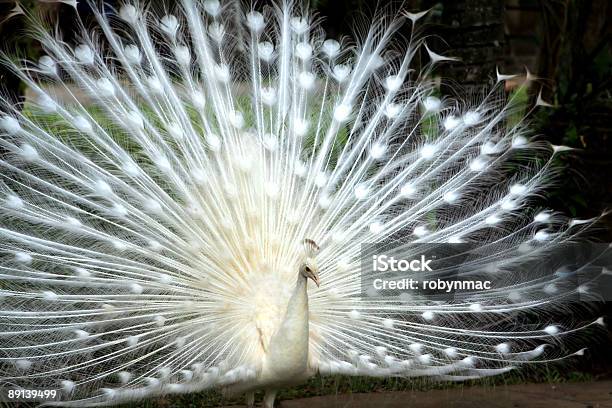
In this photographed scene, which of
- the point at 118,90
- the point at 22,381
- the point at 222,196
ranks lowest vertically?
the point at 22,381

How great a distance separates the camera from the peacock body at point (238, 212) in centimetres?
Result: 436

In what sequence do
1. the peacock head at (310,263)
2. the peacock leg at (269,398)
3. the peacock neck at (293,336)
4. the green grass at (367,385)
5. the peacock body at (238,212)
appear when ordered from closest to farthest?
1. the peacock head at (310,263)
2. the peacock neck at (293,336)
3. the peacock body at (238,212)
4. the peacock leg at (269,398)
5. the green grass at (367,385)

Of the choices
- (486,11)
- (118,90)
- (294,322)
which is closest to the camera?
(294,322)

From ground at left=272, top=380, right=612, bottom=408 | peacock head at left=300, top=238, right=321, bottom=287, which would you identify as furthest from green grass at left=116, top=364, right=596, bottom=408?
peacock head at left=300, top=238, right=321, bottom=287

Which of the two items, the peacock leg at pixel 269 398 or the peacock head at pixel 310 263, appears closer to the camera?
the peacock head at pixel 310 263

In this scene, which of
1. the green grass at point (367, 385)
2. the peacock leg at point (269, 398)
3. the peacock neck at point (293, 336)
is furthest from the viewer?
the green grass at point (367, 385)

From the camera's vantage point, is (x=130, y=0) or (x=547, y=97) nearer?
(x=130, y=0)

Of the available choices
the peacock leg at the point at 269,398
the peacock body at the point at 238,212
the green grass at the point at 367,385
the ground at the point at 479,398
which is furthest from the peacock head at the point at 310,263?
the ground at the point at 479,398

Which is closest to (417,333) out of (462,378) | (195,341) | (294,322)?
(462,378)

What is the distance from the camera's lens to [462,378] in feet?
15.3

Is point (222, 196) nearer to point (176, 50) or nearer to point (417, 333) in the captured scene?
point (176, 50)

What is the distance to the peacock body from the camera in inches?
172

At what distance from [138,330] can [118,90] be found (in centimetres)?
123

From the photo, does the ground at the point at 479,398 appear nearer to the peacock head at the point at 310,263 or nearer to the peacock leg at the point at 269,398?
the peacock leg at the point at 269,398
